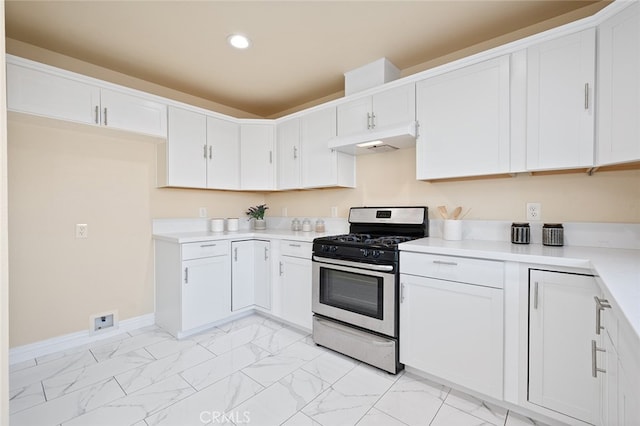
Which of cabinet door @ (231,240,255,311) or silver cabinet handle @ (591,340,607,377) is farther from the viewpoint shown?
cabinet door @ (231,240,255,311)

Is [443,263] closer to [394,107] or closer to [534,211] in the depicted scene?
[534,211]

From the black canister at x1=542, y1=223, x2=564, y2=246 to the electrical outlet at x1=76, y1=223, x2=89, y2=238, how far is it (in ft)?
11.9

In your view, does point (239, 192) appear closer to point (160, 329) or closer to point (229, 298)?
point (229, 298)

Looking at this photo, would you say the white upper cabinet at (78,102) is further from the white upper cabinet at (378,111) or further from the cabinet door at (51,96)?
the white upper cabinet at (378,111)

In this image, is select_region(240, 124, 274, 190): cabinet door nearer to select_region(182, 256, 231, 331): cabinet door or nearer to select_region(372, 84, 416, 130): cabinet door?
select_region(182, 256, 231, 331): cabinet door

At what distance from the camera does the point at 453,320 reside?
1.82 meters

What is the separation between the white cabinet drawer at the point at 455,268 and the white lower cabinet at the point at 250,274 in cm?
155

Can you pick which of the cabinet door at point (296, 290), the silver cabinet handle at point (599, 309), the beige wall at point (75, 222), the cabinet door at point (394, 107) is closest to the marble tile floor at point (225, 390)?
the cabinet door at point (296, 290)

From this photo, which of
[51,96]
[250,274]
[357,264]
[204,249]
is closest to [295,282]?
[250,274]

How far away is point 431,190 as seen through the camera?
2527mm

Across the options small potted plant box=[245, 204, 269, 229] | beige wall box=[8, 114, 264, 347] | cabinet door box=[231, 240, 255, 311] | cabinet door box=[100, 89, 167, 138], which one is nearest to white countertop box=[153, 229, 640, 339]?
cabinet door box=[231, 240, 255, 311]

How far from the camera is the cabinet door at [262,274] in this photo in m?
3.02

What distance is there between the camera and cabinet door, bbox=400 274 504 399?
5.54ft

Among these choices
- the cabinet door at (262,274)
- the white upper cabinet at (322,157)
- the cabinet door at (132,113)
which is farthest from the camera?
the cabinet door at (262,274)
